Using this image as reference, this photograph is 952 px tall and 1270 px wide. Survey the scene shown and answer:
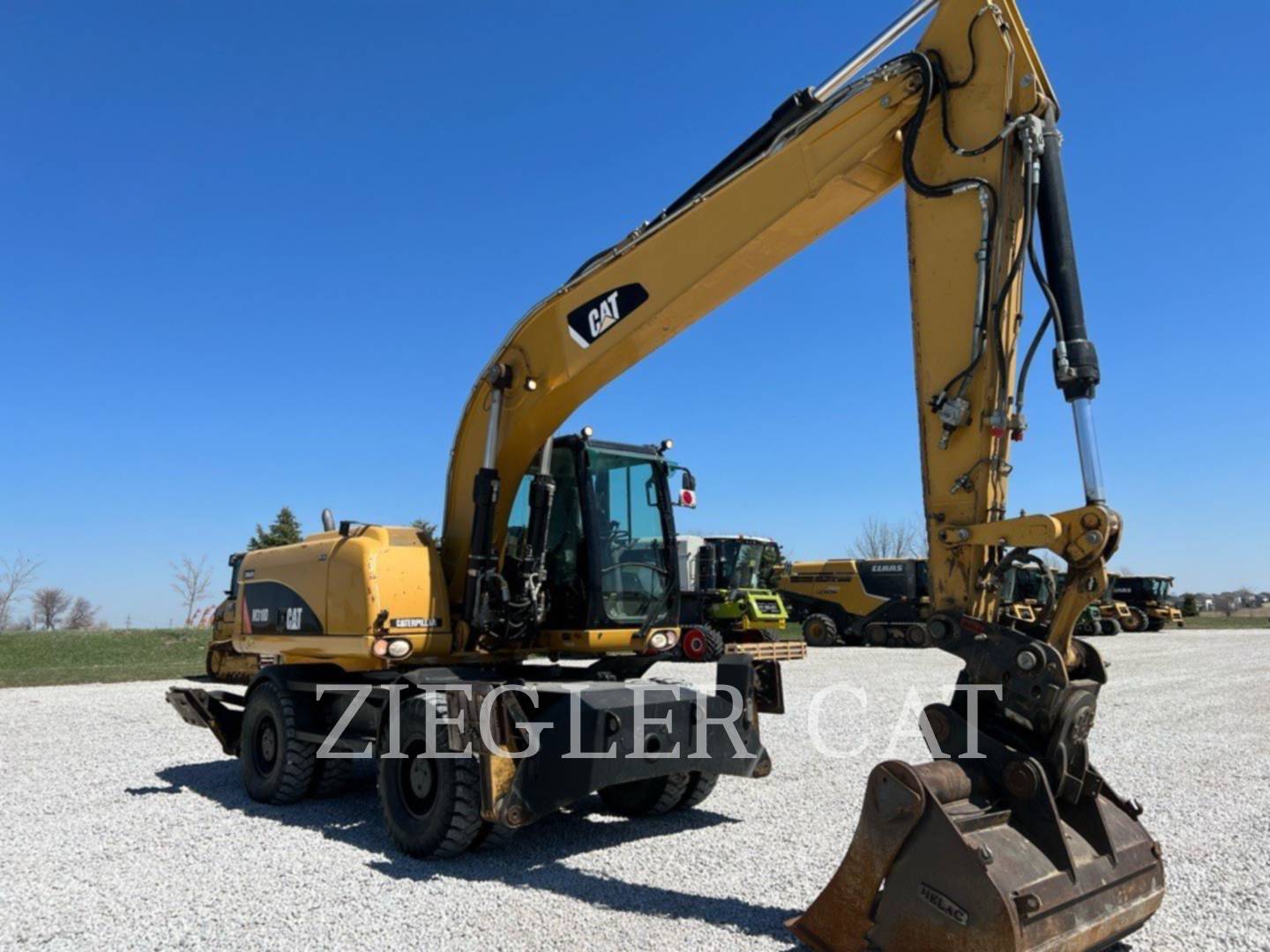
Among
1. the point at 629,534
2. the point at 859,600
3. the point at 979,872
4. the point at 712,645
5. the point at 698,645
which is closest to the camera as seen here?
the point at 979,872

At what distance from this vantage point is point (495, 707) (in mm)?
5398

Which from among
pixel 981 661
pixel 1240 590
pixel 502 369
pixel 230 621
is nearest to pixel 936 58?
pixel 981 661

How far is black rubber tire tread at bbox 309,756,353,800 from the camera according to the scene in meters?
7.27

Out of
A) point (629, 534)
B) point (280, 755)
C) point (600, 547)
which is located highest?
point (629, 534)

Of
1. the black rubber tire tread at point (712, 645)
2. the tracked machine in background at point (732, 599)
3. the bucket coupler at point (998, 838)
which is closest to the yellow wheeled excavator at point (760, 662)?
the bucket coupler at point (998, 838)

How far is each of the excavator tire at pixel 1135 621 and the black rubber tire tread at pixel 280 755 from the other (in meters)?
35.1

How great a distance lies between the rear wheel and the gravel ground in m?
28.3

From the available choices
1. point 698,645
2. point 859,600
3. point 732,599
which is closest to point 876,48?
point 698,645

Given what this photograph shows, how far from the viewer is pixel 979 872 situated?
138 inches

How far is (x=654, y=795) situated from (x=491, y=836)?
47.9 inches

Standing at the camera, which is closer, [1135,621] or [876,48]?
[876,48]

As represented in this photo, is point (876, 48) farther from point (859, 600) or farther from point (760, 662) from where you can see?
point (859, 600)

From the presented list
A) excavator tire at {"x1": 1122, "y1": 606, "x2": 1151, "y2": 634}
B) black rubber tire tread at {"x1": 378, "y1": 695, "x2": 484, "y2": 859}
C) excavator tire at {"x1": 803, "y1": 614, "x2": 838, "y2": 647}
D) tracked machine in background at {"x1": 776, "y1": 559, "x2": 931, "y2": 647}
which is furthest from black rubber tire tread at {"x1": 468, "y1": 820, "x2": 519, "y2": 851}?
excavator tire at {"x1": 1122, "y1": 606, "x2": 1151, "y2": 634}

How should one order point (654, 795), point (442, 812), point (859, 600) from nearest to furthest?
point (442, 812)
point (654, 795)
point (859, 600)
